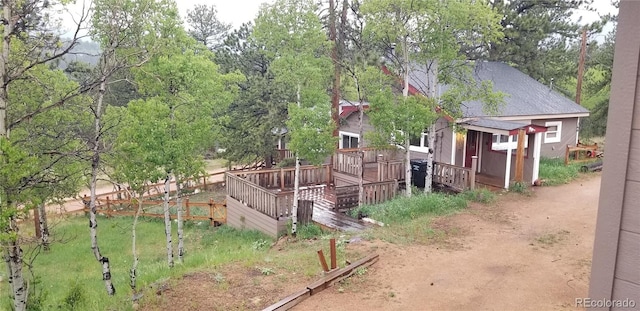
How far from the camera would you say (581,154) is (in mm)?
21172

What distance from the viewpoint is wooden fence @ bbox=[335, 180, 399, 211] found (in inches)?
551

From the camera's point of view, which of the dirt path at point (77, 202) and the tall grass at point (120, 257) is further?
the dirt path at point (77, 202)

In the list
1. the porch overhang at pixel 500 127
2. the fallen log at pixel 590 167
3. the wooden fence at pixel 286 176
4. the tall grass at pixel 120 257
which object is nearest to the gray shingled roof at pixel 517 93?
the porch overhang at pixel 500 127

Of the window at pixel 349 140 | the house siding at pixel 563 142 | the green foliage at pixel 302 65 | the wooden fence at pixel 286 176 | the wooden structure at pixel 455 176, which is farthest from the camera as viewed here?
the window at pixel 349 140

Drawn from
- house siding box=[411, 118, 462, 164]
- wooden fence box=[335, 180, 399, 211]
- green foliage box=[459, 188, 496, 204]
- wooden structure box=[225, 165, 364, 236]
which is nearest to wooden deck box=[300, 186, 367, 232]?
wooden structure box=[225, 165, 364, 236]

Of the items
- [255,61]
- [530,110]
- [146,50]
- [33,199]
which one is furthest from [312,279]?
[255,61]

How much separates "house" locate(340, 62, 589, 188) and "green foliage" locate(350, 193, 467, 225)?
2676 mm

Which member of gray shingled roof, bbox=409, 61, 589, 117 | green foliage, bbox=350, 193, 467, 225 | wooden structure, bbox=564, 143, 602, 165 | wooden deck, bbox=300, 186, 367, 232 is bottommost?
wooden deck, bbox=300, 186, 367, 232

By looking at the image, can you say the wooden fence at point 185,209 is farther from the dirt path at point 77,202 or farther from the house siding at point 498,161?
the house siding at point 498,161

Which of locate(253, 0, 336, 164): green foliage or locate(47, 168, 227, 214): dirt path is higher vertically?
locate(253, 0, 336, 164): green foliage

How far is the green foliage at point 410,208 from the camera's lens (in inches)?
488

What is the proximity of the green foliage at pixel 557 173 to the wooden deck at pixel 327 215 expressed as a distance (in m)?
8.01

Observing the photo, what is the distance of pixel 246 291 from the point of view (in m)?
7.75

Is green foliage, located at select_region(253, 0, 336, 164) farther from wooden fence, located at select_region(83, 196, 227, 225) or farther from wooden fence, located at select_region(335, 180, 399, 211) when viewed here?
wooden fence, located at select_region(83, 196, 227, 225)
